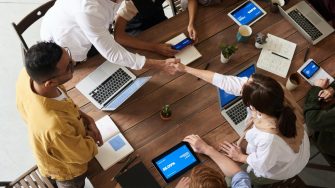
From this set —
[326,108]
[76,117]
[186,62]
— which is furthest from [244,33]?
[76,117]

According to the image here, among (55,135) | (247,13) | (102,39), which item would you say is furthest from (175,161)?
(247,13)

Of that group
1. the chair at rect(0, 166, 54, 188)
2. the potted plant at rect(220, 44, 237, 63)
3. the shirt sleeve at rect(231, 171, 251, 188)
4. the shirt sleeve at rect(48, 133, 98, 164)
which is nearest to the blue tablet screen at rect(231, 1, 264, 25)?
the potted plant at rect(220, 44, 237, 63)

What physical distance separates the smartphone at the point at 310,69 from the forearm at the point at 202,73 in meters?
0.65

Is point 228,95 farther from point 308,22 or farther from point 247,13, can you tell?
point 308,22

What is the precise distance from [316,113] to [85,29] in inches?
59.6

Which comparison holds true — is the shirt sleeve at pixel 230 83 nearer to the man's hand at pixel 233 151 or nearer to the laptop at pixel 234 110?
the laptop at pixel 234 110

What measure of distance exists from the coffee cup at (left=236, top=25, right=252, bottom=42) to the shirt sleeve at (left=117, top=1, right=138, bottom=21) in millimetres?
777

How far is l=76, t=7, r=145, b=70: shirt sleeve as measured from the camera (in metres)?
2.10

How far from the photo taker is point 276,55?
8.30ft

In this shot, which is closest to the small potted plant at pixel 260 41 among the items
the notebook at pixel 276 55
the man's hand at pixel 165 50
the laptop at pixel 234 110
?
the notebook at pixel 276 55

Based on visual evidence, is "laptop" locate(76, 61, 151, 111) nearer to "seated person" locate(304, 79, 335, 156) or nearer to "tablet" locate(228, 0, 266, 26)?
"tablet" locate(228, 0, 266, 26)

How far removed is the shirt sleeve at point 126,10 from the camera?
2541mm

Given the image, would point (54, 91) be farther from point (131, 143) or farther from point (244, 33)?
point (244, 33)

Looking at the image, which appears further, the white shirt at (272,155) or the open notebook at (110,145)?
the open notebook at (110,145)
